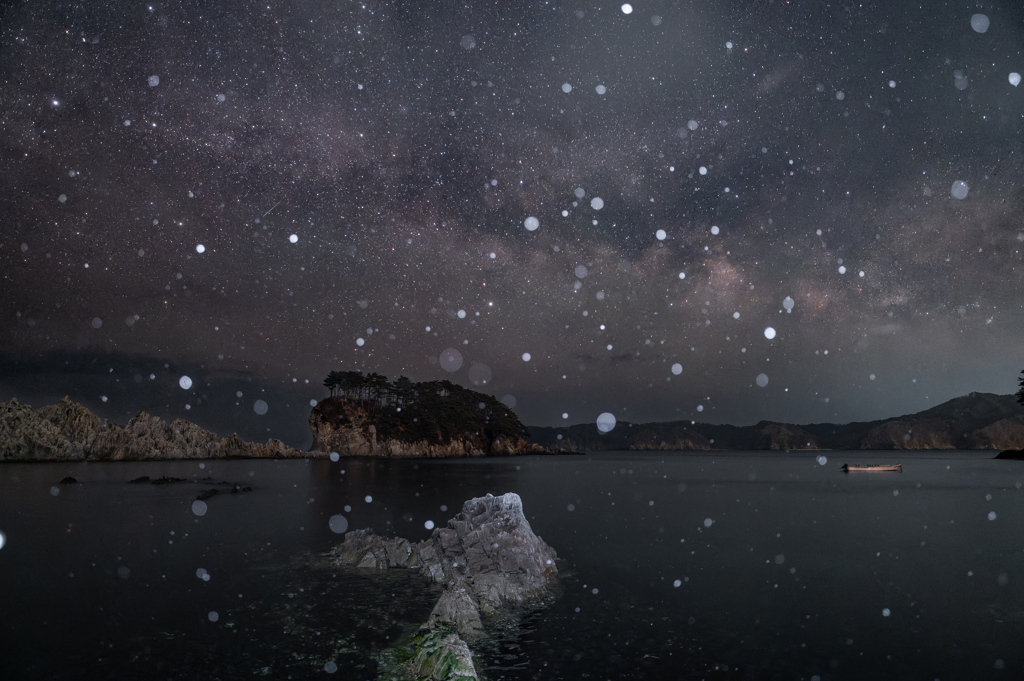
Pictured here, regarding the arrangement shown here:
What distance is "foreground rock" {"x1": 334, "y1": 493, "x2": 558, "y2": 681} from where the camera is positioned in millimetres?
10703

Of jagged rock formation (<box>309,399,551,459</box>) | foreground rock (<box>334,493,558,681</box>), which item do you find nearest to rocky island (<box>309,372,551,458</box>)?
jagged rock formation (<box>309,399,551,459</box>)

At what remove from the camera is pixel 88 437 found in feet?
433

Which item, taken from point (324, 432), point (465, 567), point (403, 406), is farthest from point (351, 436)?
point (465, 567)

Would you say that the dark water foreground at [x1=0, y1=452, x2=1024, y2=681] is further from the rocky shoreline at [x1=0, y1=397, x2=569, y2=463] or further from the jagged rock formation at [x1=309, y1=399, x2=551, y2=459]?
the jagged rock formation at [x1=309, y1=399, x2=551, y2=459]

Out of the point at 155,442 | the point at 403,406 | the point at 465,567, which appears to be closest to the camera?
the point at 465,567

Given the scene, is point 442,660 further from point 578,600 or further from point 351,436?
point 351,436

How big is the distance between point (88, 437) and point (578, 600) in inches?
6395

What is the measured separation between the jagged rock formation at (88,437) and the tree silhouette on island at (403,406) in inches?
1470

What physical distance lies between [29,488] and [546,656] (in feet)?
227

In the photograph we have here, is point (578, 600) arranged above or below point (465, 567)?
below

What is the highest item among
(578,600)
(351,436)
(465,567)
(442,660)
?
(442,660)

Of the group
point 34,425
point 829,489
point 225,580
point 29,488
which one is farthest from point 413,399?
point 225,580

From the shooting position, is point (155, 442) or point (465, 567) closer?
point (465, 567)

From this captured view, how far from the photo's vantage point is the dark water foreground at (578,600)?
11711mm
